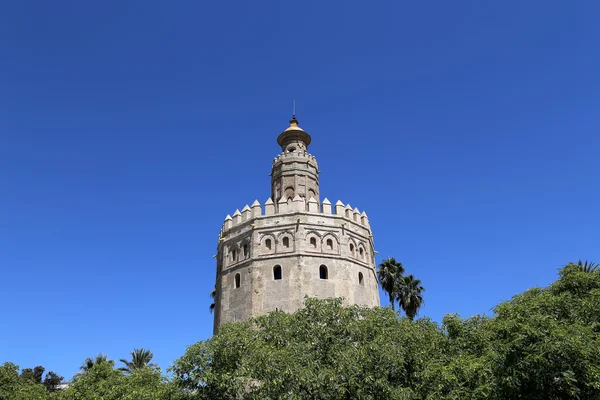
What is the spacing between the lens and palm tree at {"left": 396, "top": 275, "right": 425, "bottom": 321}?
3114cm

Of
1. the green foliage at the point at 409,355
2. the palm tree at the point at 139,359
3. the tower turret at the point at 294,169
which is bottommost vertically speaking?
the green foliage at the point at 409,355

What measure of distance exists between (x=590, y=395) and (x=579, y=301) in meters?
4.54

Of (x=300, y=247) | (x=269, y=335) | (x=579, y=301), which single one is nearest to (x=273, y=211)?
(x=300, y=247)

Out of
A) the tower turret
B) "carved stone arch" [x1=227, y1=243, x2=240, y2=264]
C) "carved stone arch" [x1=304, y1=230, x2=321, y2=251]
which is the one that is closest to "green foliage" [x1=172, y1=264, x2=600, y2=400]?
"carved stone arch" [x1=304, y1=230, x2=321, y2=251]

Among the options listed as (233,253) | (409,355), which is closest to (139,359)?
(233,253)

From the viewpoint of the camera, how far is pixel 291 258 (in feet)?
89.6

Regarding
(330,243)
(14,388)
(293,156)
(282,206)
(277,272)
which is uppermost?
(293,156)

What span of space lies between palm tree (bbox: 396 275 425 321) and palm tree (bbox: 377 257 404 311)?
1.17ft

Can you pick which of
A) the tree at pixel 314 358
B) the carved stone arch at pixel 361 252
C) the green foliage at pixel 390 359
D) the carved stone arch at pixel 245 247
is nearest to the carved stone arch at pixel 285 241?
the carved stone arch at pixel 245 247

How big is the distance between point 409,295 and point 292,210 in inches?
369

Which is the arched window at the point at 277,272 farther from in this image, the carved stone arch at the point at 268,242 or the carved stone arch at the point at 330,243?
the carved stone arch at the point at 330,243

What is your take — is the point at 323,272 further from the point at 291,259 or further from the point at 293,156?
the point at 293,156

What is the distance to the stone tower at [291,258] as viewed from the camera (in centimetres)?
2669

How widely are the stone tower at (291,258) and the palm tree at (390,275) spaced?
1.81 m
